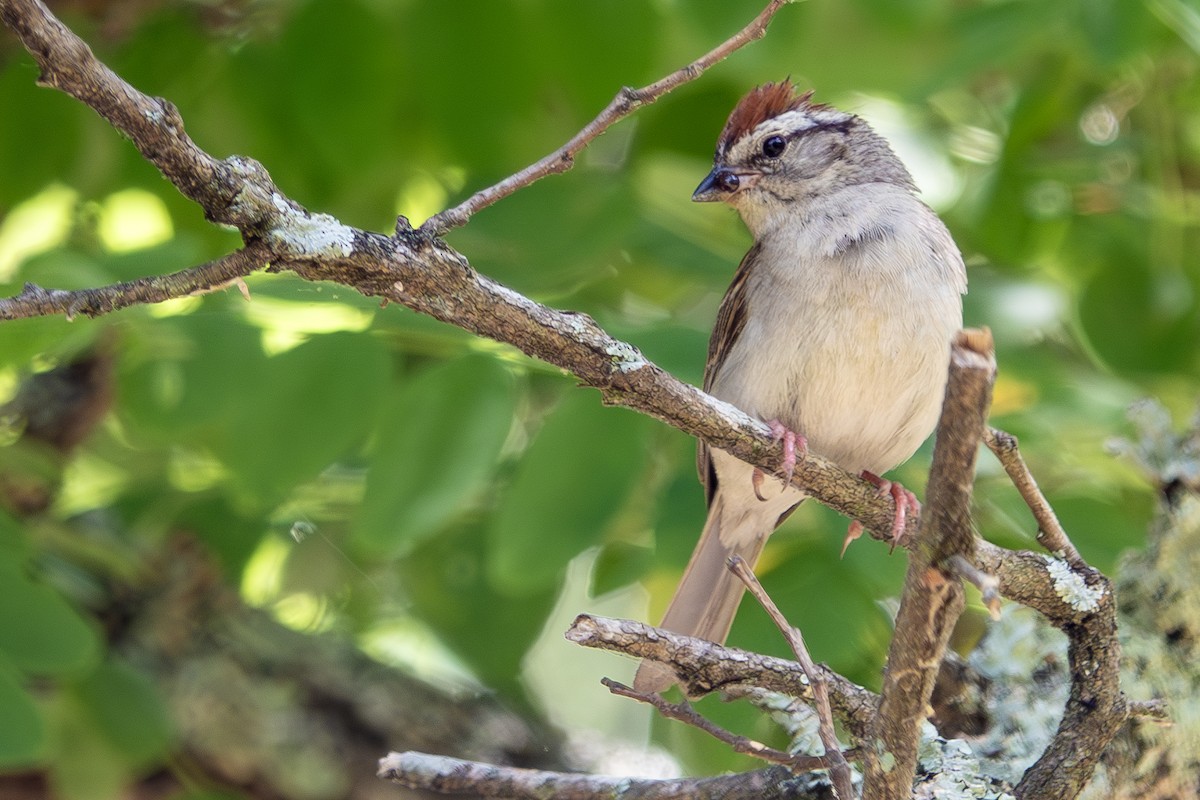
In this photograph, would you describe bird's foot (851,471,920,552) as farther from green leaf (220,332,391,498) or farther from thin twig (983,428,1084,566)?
green leaf (220,332,391,498)

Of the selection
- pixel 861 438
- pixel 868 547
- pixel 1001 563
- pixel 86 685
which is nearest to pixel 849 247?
pixel 861 438

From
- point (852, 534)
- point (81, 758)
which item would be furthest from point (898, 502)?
point (81, 758)

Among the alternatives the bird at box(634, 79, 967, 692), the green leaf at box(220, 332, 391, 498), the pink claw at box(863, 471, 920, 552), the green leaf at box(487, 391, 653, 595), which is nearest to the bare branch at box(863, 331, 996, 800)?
the pink claw at box(863, 471, 920, 552)

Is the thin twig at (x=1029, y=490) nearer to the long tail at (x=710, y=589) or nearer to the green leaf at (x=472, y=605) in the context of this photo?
the long tail at (x=710, y=589)

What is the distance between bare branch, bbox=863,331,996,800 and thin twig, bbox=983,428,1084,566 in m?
0.42

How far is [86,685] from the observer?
3494 millimetres

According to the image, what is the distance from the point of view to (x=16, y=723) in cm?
261

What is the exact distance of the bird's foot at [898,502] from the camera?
2.80 metres

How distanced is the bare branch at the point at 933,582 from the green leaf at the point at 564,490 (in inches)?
45.6

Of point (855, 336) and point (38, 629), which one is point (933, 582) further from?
point (38, 629)

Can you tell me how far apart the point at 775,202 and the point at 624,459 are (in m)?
1.18

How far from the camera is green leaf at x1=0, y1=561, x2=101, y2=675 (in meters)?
2.80

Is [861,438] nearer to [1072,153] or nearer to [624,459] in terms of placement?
[624,459]

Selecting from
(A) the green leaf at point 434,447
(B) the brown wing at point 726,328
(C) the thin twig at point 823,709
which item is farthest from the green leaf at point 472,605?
(C) the thin twig at point 823,709
